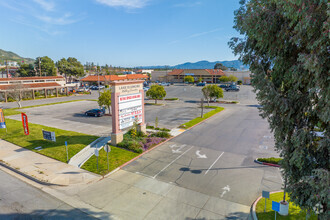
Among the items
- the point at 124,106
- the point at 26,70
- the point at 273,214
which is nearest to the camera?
the point at 273,214

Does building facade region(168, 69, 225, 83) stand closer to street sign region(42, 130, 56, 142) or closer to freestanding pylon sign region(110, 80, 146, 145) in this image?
freestanding pylon sign region(110, 80, 146, 145)

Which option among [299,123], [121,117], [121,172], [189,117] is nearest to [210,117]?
[189,117]

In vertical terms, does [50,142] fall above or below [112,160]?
above

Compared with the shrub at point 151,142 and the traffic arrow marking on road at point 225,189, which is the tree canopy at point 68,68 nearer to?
the shrub at point 151,142

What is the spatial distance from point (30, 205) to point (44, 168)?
477cm

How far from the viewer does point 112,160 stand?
1673cm

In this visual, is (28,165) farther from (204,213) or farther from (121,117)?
(204,213)

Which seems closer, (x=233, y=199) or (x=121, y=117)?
(x=233, y=199)

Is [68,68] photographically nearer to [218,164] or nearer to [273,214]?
[218,164]

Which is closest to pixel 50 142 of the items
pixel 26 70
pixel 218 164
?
pixel 218 164

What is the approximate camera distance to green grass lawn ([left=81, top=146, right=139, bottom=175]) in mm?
15448

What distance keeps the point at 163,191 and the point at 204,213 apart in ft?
9.50

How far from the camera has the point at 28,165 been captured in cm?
1628

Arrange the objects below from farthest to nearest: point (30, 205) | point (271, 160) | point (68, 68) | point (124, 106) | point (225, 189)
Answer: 1. point (68, 68)
2. point (124, 106)
3. point (271, 160)
4. point (225, 189)
5. point (30, 205)
